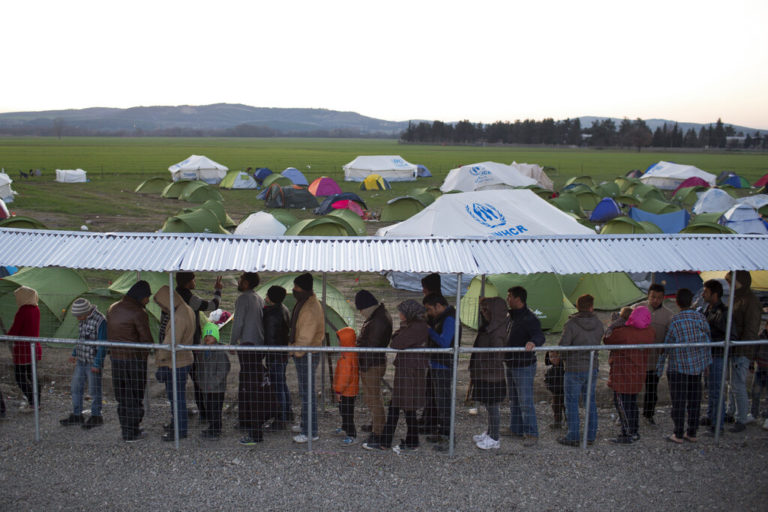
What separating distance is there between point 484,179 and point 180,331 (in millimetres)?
30729

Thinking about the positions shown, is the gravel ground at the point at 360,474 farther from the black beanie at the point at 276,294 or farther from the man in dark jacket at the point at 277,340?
the black beanie at the point at 276,294

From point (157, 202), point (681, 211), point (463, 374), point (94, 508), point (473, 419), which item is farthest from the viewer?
point (157, 202)

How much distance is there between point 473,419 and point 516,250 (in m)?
2.15

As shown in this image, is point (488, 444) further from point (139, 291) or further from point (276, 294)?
point (139, 291)

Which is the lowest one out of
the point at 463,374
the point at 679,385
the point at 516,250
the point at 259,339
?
the point at 463,374

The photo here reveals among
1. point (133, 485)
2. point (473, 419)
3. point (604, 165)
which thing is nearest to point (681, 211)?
point (473, 419)

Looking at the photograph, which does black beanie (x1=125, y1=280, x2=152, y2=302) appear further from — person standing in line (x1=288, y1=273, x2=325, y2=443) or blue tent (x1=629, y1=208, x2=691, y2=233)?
blue tent (x1=629, y1=208, x2=691, y2=233)

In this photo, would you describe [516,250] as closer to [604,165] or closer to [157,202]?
[157,202]

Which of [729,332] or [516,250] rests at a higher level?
[516,250]

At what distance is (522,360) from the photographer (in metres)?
6.13

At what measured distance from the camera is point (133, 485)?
17.9 feet

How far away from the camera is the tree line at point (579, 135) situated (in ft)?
406

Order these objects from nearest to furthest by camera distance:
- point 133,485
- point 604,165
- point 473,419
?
point 133,485 < point 473,419 < point 604,165

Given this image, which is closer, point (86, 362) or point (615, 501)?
point (615, 501)
